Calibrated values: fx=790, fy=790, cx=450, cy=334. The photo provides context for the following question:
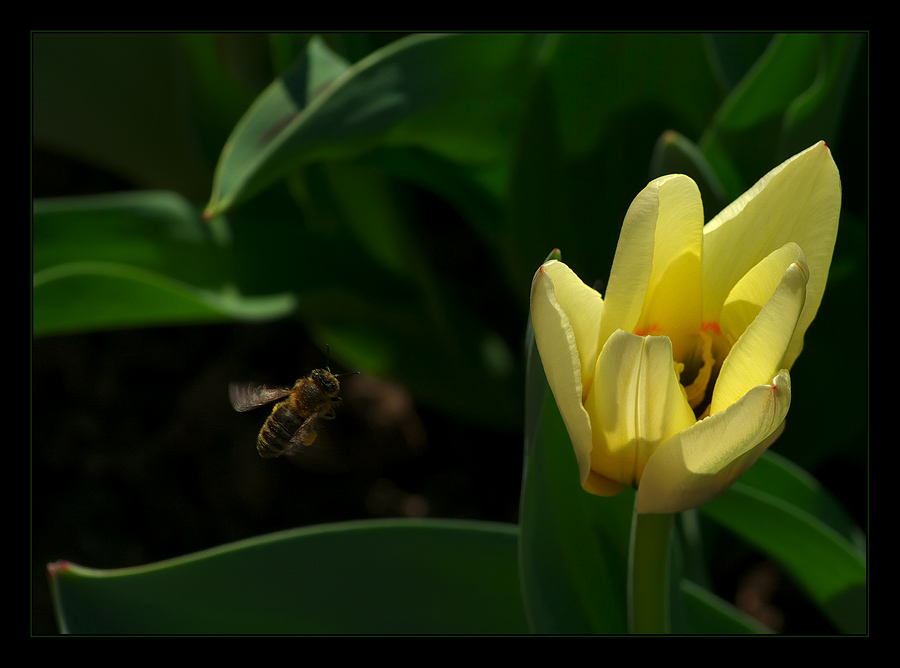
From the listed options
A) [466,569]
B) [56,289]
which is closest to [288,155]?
[56,289]

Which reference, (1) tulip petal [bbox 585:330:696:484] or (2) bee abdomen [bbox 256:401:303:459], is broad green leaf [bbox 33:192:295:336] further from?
(1) tulip petal [bbox 585:330:696:484]

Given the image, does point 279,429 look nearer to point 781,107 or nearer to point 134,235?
point 134,235

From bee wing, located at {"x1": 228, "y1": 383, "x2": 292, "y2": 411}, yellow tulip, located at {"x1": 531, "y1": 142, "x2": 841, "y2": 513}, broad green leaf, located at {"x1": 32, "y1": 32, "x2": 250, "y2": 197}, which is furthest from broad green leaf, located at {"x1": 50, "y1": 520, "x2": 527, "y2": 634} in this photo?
broad green leaf, located at {"x1": 32, "y1": 32, "x2": 250, "y2": 197}

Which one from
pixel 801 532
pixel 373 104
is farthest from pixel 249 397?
pixel 801 532

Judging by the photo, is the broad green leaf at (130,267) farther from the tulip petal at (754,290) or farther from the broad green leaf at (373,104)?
the tulip petal at (754,290)

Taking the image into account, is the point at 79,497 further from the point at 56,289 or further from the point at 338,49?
the point at 338,49
